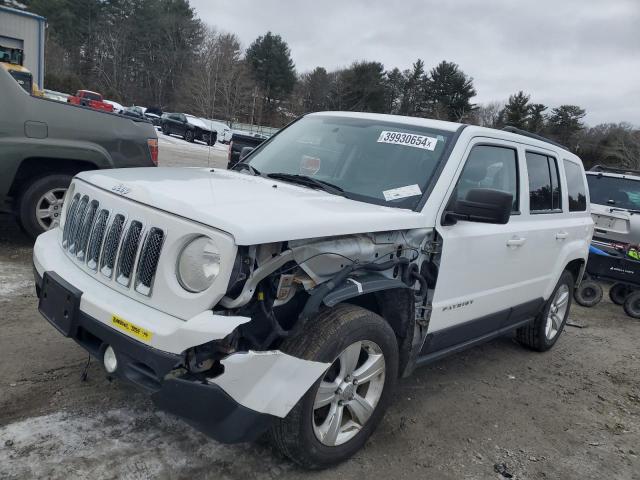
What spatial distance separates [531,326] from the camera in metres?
5.01

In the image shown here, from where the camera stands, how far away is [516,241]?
3.83 metres

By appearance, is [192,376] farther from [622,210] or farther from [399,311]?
[622,210]

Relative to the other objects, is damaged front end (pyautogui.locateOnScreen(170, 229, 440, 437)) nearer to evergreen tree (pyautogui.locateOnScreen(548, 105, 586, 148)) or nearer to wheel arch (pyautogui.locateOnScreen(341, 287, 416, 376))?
wheel arch (pyautogui.locateOnScreen(341, 287, 416, 376))

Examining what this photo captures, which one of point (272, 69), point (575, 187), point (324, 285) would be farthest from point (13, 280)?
point (272, 69)

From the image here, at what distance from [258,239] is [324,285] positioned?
1.53 ft

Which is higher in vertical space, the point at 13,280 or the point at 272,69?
the point at 272,69

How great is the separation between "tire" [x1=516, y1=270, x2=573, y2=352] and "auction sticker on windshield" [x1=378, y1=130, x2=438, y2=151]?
2.32m

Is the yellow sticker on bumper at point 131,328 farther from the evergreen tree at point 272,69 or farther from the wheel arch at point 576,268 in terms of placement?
the evergreen tree at point 272,69

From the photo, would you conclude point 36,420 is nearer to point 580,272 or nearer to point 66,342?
point 66,342

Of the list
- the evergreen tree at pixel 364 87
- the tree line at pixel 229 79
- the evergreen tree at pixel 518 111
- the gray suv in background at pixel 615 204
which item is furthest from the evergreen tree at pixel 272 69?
the gray suv in background at pixel 615 204

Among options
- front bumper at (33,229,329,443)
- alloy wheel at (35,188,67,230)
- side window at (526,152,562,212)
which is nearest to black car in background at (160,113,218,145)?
alloy wheel at (35,188,67,230)

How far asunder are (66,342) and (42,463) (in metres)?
1.45

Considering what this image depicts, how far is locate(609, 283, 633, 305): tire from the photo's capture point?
7.95m

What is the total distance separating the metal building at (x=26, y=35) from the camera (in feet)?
81.0
